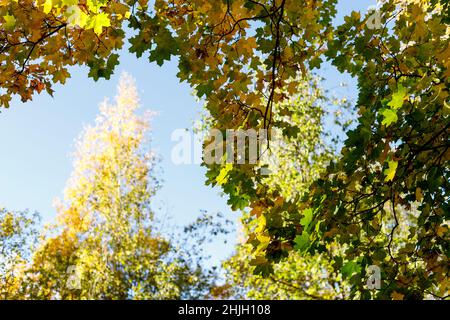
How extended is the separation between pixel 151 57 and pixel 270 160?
34.9 feet

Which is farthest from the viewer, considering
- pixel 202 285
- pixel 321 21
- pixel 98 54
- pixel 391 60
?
pixel 202 285

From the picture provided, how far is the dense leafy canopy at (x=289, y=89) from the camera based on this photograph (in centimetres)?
417

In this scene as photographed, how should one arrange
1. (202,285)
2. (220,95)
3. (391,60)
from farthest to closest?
1. (202,285)
2. (391,60)
3. (220,95)

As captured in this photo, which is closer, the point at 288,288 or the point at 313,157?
the point at 288,288

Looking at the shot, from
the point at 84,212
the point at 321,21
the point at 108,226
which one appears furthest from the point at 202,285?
the point at 321,21

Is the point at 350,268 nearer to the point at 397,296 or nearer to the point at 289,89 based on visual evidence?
the point at 397,296

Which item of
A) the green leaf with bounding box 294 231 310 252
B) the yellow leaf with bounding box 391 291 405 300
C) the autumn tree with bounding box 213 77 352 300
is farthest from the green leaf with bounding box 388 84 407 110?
the autumn tree with bounding box 213 77 352 300

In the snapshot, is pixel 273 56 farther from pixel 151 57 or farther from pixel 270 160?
pixel 270 160

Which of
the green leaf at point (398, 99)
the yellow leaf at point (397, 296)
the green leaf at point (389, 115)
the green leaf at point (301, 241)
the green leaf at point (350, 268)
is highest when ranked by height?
the green leaf at point (398, 99)

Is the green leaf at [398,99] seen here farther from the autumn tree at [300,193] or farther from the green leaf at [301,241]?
the autumn tree at [300,193]

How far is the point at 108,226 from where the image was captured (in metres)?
18.0

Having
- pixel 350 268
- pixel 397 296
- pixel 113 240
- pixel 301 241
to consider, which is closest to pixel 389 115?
pixel 301 241

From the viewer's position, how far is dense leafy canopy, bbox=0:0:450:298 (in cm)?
417

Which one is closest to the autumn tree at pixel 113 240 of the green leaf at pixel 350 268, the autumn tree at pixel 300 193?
the autumn tree at pixel 300 193
